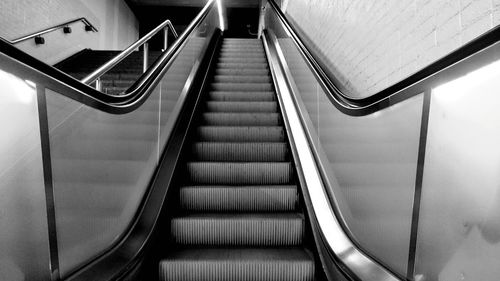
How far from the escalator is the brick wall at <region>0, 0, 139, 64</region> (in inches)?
140

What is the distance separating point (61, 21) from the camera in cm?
750

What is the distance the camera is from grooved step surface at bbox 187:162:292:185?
307 centimetres

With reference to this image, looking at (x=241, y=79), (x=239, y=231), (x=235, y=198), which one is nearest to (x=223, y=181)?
(x=235, y=198)

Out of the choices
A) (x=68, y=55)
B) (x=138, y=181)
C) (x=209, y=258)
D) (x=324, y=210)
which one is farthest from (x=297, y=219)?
(x=68, y=55)

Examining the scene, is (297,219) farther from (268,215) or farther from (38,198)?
(38,198)

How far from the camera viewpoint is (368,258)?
1849mm

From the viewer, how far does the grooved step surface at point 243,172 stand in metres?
3.07

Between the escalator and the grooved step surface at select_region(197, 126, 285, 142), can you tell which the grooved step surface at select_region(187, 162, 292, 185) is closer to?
the escalator

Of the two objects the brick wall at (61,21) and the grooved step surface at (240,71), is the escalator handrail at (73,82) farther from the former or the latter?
the brick wall at (61,21)

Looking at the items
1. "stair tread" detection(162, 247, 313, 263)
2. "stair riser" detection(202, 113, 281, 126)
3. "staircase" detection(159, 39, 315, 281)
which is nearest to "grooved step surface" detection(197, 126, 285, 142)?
"staircase" detection(159, 39, 315, 281)

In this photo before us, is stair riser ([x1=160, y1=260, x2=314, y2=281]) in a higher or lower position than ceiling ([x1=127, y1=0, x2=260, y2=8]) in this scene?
lower

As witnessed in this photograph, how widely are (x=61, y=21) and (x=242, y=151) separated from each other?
19.9 ft

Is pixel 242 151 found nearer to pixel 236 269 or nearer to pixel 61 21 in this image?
pixel 236 269

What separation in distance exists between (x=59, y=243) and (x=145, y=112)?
1249 millimetres
